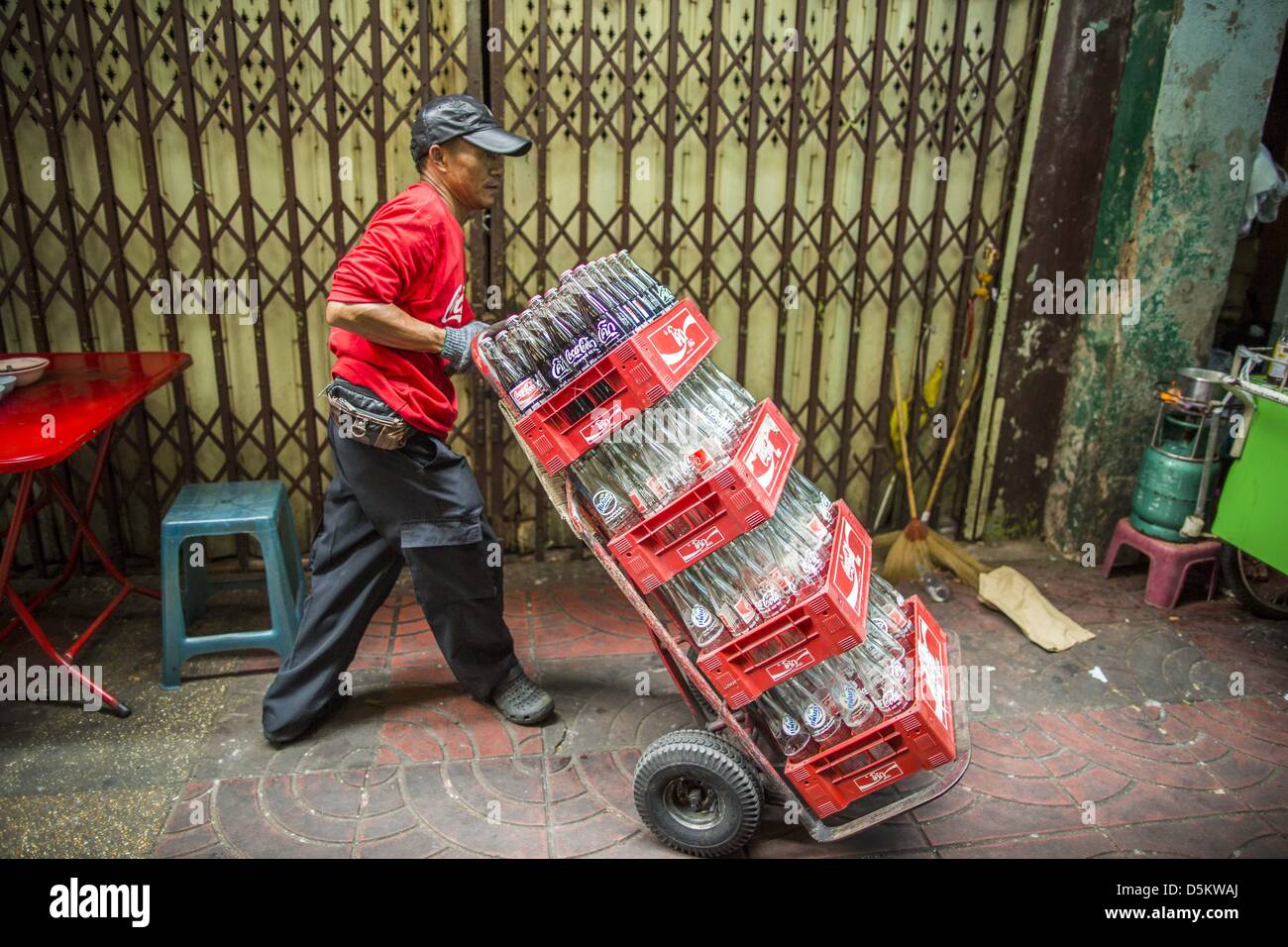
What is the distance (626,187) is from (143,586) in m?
2.97

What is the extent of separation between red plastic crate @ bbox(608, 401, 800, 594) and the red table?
196cm

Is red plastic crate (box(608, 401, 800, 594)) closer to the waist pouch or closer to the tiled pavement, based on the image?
the waist pouch

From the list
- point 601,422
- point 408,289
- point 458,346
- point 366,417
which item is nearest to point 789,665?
point 601,422

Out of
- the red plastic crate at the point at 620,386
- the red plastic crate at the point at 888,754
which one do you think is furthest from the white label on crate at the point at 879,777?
the red plastic crate at the point at 620,386

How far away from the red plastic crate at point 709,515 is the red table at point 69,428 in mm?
1959

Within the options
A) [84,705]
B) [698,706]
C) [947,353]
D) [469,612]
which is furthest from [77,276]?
[947,353]

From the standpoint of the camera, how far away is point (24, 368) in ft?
13.1

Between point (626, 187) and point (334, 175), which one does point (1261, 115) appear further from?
point (334, 175)

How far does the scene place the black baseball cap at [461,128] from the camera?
3.38m

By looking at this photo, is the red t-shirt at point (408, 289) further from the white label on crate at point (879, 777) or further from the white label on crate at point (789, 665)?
the white label on crate at point (879, 777)

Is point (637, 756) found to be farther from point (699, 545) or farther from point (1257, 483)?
point (1257, 483)

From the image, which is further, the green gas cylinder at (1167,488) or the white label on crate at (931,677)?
the green gas cylinder at (1167,488)

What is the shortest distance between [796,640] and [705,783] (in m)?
0.60

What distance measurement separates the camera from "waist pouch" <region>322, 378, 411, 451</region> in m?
3.40
